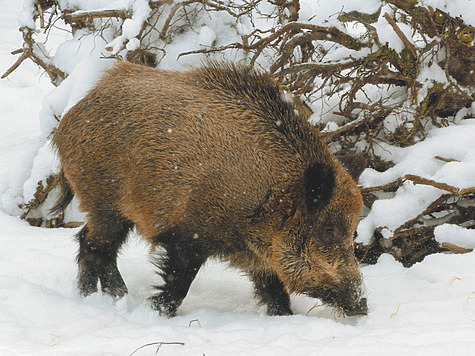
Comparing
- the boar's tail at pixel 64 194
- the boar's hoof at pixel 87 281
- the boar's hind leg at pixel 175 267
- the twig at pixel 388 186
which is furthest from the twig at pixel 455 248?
the boar's tail at pixel 64 194

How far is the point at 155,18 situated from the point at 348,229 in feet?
12.3

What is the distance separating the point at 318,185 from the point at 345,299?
73 centimetres

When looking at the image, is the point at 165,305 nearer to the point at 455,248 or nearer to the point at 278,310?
the point at 278,310

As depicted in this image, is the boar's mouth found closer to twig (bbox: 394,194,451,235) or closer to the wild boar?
the wild boar

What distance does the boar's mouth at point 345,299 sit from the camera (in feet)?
10.7

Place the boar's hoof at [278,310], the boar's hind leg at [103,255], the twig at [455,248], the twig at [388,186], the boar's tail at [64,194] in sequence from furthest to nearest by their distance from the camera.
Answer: the boar's tail at [64,194] → the twig at [388,186] → the boar's hind leg at [103,255] → the twig at [455,248] → the boar's hoof at [278,310]

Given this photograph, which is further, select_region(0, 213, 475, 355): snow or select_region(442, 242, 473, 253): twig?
select_region(442, 242, 473, 253): twig

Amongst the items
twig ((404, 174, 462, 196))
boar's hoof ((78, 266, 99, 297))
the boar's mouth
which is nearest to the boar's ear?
the boar's mouth

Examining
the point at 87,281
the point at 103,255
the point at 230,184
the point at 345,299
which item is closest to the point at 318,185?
the point at 230,184

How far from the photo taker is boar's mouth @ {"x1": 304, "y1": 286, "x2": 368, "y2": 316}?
3250 millimetres

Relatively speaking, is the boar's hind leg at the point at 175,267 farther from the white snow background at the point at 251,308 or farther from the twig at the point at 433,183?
the twig at the point at 433,183

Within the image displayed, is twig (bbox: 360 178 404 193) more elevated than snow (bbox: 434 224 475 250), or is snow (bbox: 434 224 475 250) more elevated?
twig (bbox: 360 178 404 193)

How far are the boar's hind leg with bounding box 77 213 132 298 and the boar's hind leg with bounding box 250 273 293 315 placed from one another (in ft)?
3.25

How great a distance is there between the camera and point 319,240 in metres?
3.40
